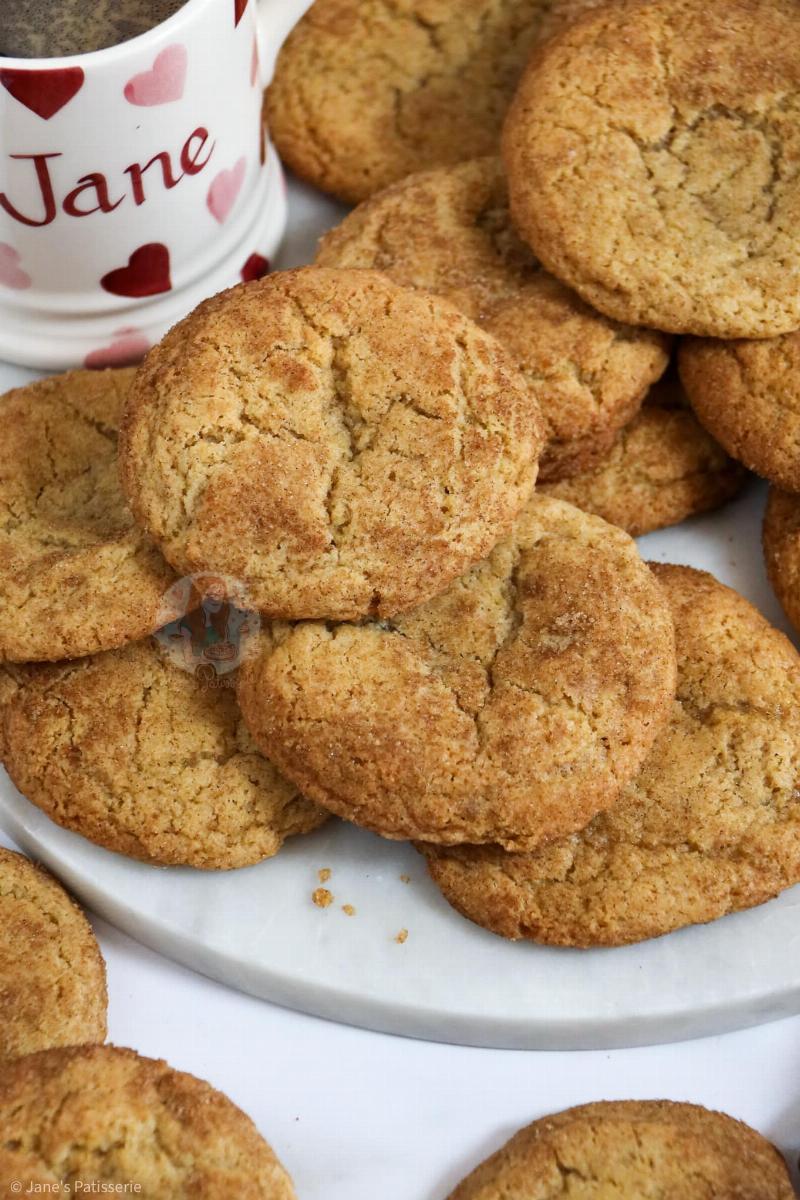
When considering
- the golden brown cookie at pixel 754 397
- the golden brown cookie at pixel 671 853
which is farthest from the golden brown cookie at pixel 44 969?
the golden brown cookie at pixel 754 397

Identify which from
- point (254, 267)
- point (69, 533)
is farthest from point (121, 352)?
point (69, 533)

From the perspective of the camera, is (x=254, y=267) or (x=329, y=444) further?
(x=254, y=267)

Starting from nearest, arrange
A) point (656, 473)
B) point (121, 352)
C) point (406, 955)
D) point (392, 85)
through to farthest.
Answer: point (406, 955) → point (656, 473) → point (121, 352) → point (392, 85)

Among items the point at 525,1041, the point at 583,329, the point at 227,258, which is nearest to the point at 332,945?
the point at 525,1041

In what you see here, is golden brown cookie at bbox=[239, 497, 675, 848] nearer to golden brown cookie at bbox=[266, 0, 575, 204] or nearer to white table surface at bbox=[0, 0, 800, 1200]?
white table surface at bbox=[0, 0, 800, 1200]

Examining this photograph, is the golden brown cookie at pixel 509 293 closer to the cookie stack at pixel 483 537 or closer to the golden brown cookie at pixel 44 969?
the cookie stack at pixel 483 537

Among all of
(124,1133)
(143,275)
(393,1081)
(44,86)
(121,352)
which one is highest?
(44,86)

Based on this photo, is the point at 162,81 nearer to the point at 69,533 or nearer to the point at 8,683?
the point at 69,533

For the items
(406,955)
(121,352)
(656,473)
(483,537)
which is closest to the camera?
(483,537)
